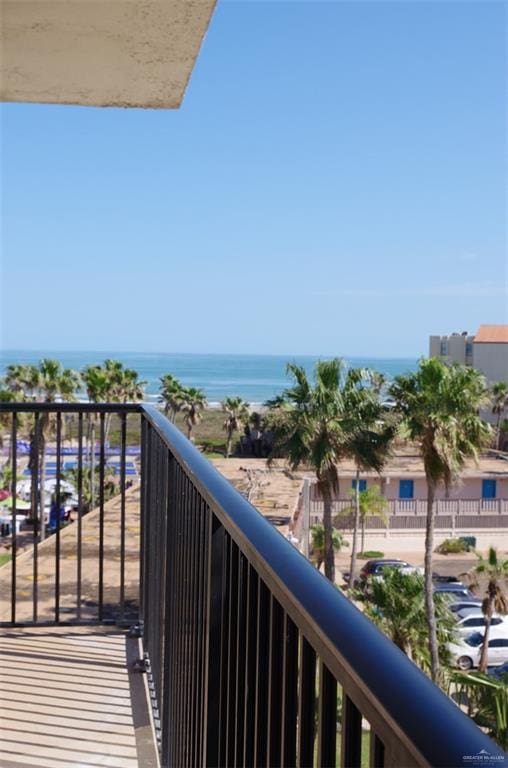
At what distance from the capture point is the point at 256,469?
1217 inches

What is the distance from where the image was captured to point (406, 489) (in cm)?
3341

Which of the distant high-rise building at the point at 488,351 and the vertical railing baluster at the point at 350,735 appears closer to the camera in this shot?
the vertical railing baluster at the point at 350,735

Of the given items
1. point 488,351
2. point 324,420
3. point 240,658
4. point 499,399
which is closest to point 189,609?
point 240,658

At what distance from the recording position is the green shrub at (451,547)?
100 ft

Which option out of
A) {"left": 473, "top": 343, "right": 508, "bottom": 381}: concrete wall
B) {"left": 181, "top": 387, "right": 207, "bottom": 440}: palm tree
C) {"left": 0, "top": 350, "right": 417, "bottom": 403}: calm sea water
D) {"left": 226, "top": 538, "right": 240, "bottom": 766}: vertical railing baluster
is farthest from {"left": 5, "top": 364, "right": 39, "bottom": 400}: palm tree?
{"left": 473, "top": 343, "right": 508, "bottom": 381}: concrete wall

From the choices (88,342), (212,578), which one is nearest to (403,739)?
(212,578)

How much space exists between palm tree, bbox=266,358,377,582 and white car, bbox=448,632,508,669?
13.4 ft

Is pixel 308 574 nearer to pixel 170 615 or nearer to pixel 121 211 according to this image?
pixel 170 615

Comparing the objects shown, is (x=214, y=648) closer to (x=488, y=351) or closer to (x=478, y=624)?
(x=478, y=624)

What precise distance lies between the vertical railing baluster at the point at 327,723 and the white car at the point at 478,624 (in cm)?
2353

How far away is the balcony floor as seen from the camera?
1.97m

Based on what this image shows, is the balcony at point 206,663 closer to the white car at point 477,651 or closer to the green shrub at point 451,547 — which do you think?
the white car at point 477,651

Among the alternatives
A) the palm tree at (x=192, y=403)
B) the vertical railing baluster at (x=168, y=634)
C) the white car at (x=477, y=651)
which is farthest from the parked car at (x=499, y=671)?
the palm tree at (x=192, y=403)

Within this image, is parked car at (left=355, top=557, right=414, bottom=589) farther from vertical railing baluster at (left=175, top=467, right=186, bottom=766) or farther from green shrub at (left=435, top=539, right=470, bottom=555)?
vertical railing baluster at (left=175, top=467, right=186, bottom=766)
